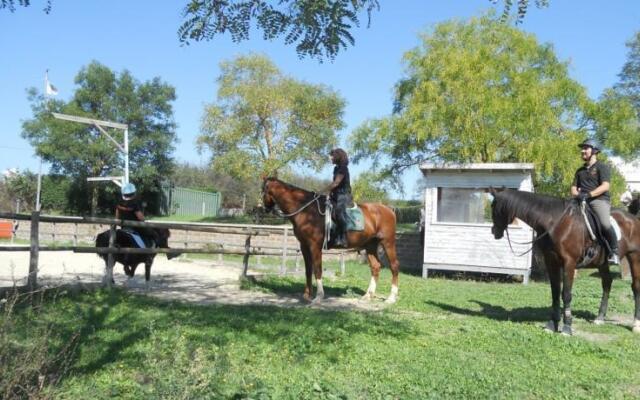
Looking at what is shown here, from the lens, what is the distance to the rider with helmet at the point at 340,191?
9438 mm

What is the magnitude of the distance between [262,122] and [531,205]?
23952 mm

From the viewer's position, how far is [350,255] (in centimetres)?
2003

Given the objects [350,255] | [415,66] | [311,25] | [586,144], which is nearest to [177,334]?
[311,25]

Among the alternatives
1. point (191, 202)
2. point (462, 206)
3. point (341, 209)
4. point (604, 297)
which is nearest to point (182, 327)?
point (341, 209)

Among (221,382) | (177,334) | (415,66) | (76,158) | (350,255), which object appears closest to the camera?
(221,382)

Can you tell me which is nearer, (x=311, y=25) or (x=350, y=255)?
(x=311, y=25)

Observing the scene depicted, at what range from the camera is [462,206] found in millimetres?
16281

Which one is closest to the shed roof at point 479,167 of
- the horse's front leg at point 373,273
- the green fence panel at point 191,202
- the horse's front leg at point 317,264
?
the horse's front leg at point 373,273

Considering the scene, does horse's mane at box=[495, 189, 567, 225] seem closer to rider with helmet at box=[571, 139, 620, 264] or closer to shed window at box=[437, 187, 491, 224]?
rider with helmet at box=[571, 139, 620, 264]

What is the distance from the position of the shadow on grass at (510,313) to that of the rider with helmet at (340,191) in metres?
2.02

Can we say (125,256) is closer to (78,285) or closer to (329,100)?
(78,285)

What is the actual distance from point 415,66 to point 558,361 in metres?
17.0

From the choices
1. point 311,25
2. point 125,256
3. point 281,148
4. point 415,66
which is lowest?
point 125,256

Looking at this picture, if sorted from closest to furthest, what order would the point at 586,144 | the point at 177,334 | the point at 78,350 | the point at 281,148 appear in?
the point at 78,350, the point at 177,334, the point at 586,144, the point at 281,148
